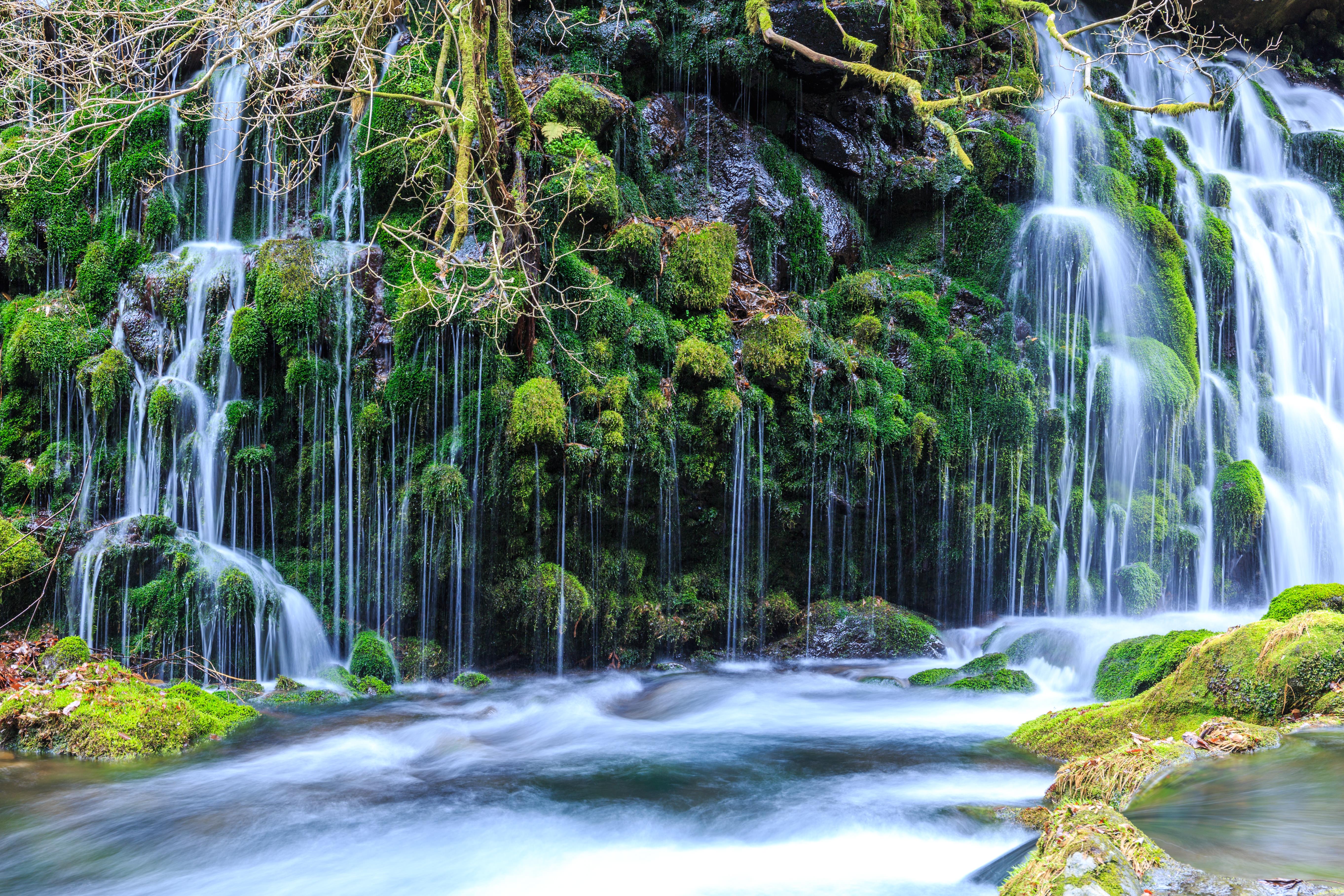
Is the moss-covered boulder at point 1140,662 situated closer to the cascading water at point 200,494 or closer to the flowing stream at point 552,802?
the flowing stream at point 552,802

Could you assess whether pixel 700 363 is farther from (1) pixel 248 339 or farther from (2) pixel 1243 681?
(2) pixel 1243 681

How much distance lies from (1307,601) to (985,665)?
3.59 m

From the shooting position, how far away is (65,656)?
675cm

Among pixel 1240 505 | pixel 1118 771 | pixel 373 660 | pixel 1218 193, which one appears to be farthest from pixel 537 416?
pixel 1218 193

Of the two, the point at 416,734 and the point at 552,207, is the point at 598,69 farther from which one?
the point at 416,734

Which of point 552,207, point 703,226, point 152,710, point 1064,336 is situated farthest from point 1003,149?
point 152,710

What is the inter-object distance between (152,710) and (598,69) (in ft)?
31.9

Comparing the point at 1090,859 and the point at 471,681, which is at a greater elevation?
the point at 1090,859

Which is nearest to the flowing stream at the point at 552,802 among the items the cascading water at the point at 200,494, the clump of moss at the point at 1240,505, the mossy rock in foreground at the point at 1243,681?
the mossy rock in foreground at the point at 1243,681

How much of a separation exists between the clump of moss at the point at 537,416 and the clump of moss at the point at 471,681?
7.95ft

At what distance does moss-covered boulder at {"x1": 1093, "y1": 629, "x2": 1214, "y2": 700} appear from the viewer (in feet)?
19.8

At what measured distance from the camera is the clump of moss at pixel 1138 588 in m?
11.1

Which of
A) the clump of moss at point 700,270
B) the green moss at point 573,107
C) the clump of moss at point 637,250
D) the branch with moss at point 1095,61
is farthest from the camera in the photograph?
the green moss at point 573,107

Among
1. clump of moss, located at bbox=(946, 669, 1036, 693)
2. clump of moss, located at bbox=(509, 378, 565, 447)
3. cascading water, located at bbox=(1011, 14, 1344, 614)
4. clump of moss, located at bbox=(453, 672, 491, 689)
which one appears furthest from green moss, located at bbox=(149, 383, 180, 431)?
cascading water, located at bbox=(1011, 14, 1344, 614)
